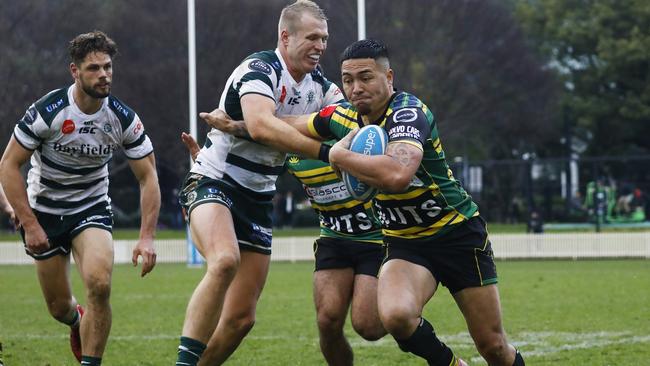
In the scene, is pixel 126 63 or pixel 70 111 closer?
pixel 70 111

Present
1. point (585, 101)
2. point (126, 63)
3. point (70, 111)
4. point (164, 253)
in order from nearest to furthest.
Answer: point (70, 111), point (164, 253), point (126, 63), point (585, 101)

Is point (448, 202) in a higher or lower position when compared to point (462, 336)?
higher

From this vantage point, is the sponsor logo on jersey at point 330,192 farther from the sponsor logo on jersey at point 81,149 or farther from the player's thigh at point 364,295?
the sponsor logo on jersey at point 81,149

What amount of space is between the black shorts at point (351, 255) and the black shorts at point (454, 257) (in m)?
1.13

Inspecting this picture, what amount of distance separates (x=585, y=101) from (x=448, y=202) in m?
49.0

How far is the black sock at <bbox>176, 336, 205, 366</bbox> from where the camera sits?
300 inches

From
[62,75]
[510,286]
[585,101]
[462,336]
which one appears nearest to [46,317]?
[462,336]

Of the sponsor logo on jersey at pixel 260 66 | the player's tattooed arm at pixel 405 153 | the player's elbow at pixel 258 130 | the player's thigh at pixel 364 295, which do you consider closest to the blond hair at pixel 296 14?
the sponsor logo on jersey at pixel 260 66

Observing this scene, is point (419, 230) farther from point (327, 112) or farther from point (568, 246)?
point (568, 246)

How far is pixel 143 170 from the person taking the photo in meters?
9.62

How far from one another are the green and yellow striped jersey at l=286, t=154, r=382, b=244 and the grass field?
5.71 ft

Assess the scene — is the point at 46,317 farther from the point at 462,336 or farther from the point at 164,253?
the point at 164,253

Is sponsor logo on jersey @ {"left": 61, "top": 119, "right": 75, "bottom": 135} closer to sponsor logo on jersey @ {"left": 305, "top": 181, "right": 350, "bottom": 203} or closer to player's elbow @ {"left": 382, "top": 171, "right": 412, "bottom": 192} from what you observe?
sponsor logo on jersey @ {"left": 305, "top": 181, "right": 350, "bottom": 203}

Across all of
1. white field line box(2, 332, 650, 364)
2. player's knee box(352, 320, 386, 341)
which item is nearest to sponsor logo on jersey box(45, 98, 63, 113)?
player's knee box(352, 320, 386, 341)
